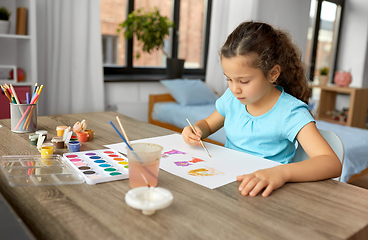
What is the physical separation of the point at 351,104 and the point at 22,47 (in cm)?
340

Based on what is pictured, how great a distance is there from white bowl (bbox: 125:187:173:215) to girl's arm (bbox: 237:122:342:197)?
0.60ft

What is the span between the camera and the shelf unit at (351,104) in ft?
12.3

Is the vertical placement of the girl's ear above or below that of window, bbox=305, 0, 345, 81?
below

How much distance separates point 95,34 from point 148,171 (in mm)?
2093

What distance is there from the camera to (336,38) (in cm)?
464

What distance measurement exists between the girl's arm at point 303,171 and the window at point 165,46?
7.13ft

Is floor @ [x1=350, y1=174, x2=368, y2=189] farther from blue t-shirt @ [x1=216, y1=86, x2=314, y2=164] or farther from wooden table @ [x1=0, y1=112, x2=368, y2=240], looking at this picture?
wooden table @ [x1=0, y1=112, x2=368, y2=240]

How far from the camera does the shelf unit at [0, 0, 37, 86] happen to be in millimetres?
2105

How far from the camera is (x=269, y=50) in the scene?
1.00 metres

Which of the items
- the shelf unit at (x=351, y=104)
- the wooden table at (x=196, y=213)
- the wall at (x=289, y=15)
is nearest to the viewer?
the wooden table at (x=196, y=213)

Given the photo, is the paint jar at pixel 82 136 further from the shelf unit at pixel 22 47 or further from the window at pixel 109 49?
the window at pixel 109 49

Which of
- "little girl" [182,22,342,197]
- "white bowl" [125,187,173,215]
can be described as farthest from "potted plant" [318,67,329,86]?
"white bowl" [125,187,173,215]

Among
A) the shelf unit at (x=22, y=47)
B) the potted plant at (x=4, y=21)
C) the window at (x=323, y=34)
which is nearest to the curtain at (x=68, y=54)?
the shelf unit at (x=22, y=47)

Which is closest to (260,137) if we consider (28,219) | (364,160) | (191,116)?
(28,219)
